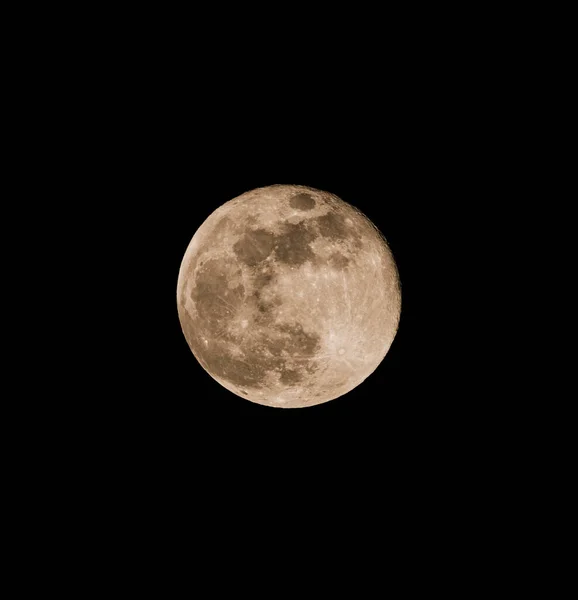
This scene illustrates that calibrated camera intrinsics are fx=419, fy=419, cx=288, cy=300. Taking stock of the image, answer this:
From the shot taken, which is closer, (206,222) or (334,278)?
(334,278)

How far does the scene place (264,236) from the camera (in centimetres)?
350

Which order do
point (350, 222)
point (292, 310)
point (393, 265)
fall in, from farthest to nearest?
point (393, 265), point (350, 222), point (292, 310)

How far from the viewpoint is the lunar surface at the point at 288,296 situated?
340 cm

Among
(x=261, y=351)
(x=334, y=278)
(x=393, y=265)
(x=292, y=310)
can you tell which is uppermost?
(x=393, y=265)

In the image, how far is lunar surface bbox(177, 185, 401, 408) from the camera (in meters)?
3.40

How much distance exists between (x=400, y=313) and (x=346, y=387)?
3.05ft

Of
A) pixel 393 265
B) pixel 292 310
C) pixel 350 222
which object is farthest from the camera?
pixel 393 265

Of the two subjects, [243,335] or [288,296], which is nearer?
[288,296]

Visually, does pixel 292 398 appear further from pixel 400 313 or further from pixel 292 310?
pixel 400 313

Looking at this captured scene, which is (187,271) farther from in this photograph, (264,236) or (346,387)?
(346,387)

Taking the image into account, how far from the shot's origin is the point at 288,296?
337 cm

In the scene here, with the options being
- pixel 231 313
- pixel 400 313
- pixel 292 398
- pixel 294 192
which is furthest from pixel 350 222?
pixel 292 398

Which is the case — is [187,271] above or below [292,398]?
above

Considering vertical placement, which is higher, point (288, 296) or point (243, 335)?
point (288, 296)
